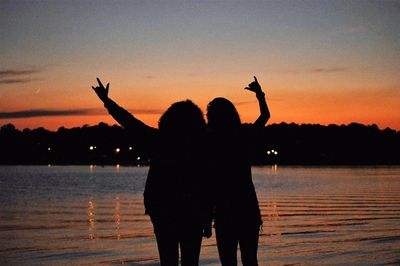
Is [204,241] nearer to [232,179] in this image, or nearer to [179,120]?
[232,179]

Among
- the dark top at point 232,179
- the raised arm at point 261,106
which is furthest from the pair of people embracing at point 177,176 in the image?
the raised arm at point 261,106

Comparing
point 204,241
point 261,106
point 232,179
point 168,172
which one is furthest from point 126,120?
point 204,241

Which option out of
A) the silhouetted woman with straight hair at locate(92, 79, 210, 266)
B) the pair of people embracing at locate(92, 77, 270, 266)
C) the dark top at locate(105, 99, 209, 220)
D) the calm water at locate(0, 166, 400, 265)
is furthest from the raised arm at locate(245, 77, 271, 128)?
the calm water at locate(0, 166, 400, 265)

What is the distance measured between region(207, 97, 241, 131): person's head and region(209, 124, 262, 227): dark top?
7 cm

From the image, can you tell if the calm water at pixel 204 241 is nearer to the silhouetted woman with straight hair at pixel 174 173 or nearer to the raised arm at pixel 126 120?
the silhouetted woman with straight hair at pixel 174 173

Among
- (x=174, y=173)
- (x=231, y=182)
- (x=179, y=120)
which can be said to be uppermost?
(x=179, y=120)

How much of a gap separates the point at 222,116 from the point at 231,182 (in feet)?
2.19

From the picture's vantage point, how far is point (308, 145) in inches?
7726

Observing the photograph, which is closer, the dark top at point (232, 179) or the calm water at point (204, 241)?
the dark top at point (232, 179)

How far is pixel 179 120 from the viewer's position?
5758 mm

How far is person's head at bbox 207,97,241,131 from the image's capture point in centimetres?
637

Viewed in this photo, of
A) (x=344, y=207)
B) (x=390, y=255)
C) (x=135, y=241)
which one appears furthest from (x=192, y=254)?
(x=344, y=207)

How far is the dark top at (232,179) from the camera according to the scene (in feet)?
21.0

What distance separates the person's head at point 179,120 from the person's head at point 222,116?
622 mm
